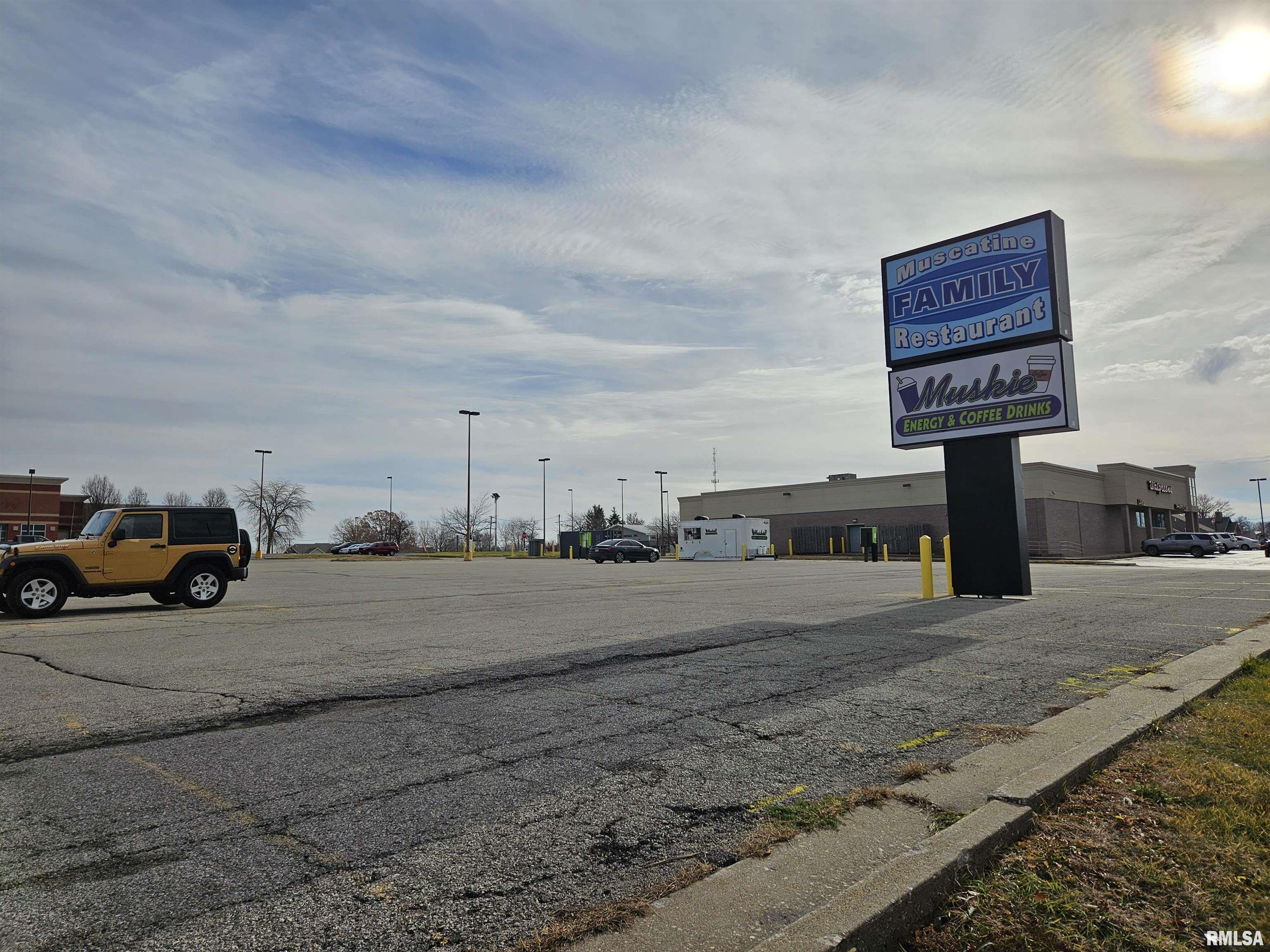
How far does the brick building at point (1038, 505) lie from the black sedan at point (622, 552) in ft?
65.2

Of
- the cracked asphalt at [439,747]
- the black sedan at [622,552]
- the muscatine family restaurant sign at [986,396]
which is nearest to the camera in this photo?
the cracked asphalt at [439,747]

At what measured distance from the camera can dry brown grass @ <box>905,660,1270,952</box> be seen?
263 cm

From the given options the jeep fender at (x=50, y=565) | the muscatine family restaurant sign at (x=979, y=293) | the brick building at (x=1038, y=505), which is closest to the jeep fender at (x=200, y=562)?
the jeep fender at (x=50, y=565)

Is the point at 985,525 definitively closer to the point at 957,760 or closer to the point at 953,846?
the point at 957,760

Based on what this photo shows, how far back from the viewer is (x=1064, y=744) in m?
4.62

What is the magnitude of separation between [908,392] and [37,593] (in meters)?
17.9

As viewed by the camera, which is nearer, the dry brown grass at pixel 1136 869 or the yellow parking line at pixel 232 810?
Answer: the dry brown grass at pixel 1136 869

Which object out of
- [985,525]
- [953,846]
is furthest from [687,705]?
[985,525]

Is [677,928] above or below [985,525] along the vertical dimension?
below

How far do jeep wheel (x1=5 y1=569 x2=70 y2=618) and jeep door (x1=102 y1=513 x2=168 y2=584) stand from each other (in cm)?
71

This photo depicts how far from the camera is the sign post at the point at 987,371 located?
1578 cm

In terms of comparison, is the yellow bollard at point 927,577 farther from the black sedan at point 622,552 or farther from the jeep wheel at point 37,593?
the black sedan at point 622,552

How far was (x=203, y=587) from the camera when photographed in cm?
1509

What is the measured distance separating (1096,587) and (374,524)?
Answer: 119208 mm
